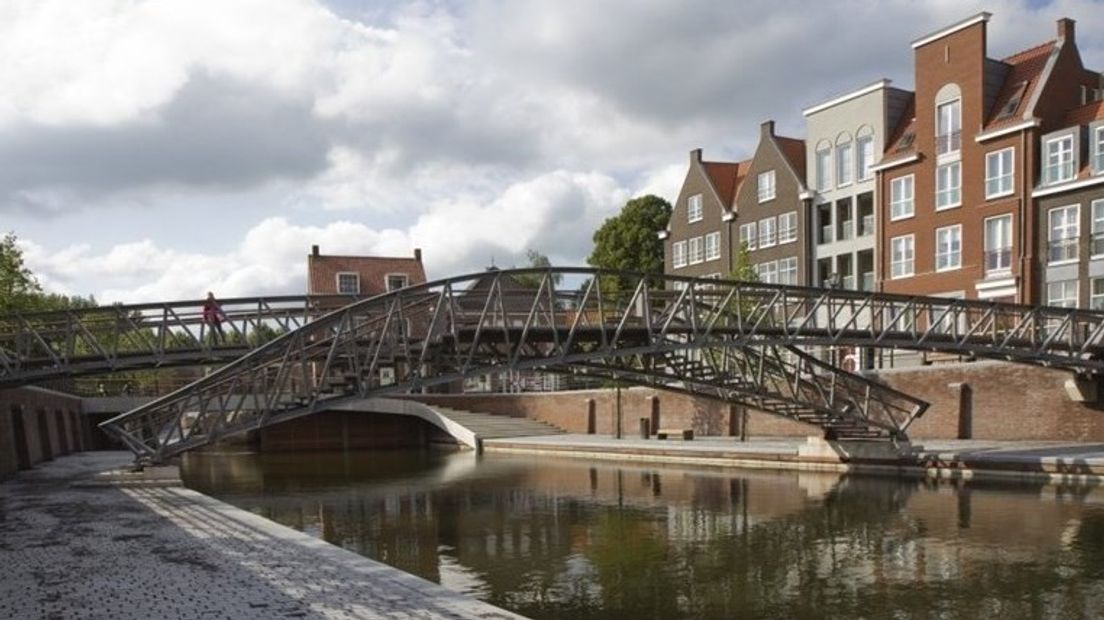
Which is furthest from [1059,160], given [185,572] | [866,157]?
[185,572]

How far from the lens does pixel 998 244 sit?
44469 mm

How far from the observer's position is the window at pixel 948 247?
46.1 meters

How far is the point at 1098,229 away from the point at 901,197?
1056cm

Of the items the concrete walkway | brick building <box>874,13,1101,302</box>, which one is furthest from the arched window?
the concrete walkway

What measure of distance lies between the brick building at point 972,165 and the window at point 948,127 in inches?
1.9

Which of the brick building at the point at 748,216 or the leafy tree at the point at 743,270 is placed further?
the brick building at the point at 748,216

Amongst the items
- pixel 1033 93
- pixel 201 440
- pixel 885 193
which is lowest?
pixel 201 440

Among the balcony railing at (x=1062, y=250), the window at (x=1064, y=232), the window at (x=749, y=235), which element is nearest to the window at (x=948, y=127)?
the window at (x=1064, y=232)

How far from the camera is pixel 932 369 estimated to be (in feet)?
128

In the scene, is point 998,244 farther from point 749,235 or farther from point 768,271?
point 749,235

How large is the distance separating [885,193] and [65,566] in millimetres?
44250

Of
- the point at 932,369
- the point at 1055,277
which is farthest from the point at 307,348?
the point at 1055,277

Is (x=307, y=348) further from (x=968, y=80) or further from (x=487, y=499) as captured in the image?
(x=968, y=80)

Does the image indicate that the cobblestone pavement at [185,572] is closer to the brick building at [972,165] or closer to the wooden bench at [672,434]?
the wooden bench at [672,434]
